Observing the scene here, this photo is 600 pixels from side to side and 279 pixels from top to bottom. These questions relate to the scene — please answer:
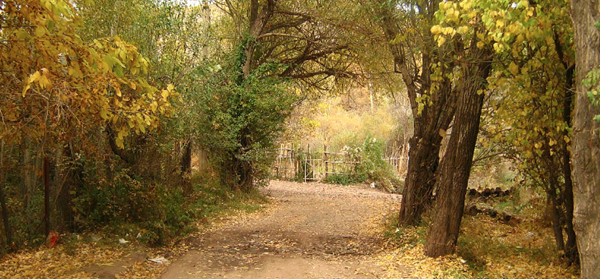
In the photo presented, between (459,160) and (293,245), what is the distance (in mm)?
3417

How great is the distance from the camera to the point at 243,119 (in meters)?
11.3

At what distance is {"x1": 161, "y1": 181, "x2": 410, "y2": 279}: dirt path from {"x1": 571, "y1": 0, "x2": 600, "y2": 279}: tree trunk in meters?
2.96

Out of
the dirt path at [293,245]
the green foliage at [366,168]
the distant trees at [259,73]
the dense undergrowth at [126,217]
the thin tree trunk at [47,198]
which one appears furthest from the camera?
the green foliage at [366,168]

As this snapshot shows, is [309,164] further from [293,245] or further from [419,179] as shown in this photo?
[293,245]

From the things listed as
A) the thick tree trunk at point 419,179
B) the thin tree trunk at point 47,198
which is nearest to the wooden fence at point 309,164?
the thick tree trunk at point 419,179

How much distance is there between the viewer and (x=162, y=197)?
8477mm

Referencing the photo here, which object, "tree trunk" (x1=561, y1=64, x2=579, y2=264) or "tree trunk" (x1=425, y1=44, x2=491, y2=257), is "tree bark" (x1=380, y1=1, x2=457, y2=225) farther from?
"tree trunk" (x1=561, y1=64, x2=579, y2=264)

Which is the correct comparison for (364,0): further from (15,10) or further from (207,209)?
(15,10)

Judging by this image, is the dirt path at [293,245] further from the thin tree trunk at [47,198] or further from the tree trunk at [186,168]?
the thin tree trunk at [47,198]

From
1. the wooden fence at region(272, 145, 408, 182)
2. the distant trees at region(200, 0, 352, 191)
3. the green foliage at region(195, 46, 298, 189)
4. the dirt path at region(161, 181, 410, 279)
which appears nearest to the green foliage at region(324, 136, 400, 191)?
the wooden fence at region(272, 145, 408, 182)

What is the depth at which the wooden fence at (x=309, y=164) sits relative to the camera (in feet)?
65.1

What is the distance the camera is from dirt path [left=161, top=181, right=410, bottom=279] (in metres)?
6.42

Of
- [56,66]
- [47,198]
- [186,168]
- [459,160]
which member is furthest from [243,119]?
[56,66]

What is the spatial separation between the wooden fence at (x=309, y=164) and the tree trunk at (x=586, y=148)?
1582cm
